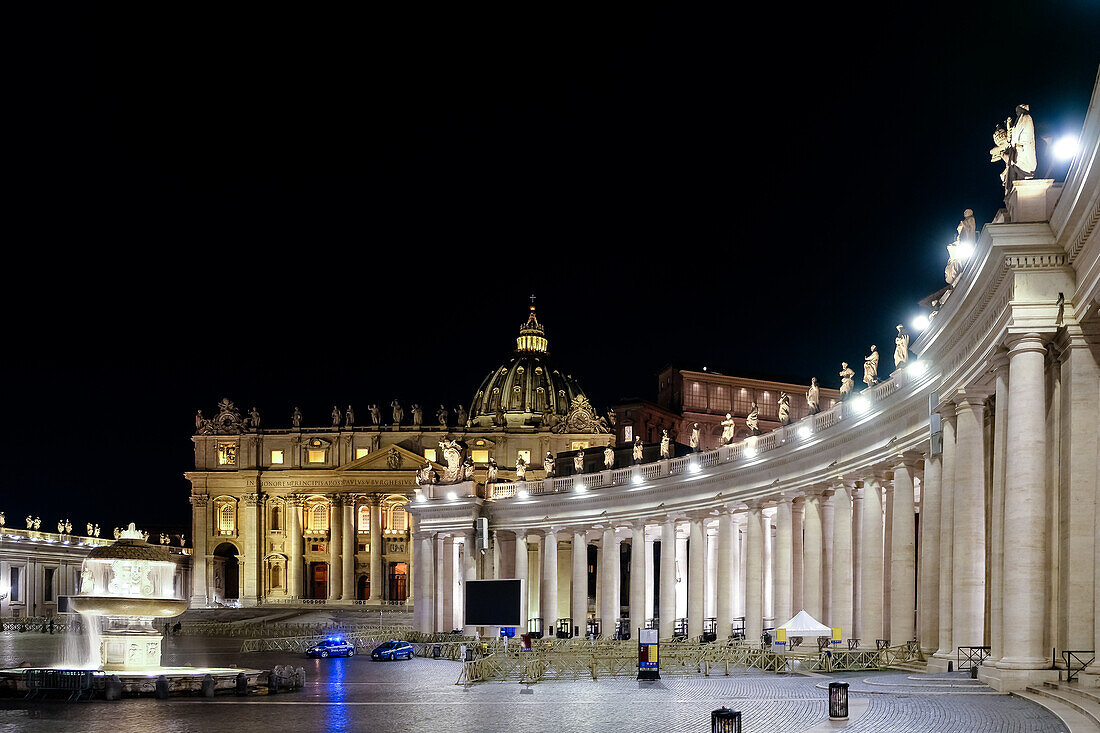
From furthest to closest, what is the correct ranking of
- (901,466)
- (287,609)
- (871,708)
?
(287,609)
(901,466)
(871,708)

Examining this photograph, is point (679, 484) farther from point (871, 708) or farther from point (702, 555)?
point (871, 708)

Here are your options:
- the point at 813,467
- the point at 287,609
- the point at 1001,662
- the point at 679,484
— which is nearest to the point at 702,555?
the point at 679,484

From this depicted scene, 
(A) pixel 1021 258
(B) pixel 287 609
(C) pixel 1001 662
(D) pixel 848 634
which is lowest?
(B) pixel 287 609

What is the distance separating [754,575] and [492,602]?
1415cm

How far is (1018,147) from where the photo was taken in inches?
1281

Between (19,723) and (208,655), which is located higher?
(19,723)

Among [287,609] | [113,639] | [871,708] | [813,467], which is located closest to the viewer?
[871,708]

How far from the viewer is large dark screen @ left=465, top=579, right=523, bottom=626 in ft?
210

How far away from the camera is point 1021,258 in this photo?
103 ft

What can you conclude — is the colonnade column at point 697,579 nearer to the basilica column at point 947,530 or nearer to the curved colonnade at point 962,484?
the curved colonnade at point 962,484

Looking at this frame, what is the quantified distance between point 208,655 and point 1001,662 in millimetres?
58590

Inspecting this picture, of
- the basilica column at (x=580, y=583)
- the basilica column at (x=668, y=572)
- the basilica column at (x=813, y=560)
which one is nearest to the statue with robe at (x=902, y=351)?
the basilica column at (x=813, y=560)

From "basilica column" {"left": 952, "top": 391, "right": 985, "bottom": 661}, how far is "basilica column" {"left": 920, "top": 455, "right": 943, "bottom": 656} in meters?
4.14

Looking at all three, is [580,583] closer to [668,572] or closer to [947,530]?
[668,572]
